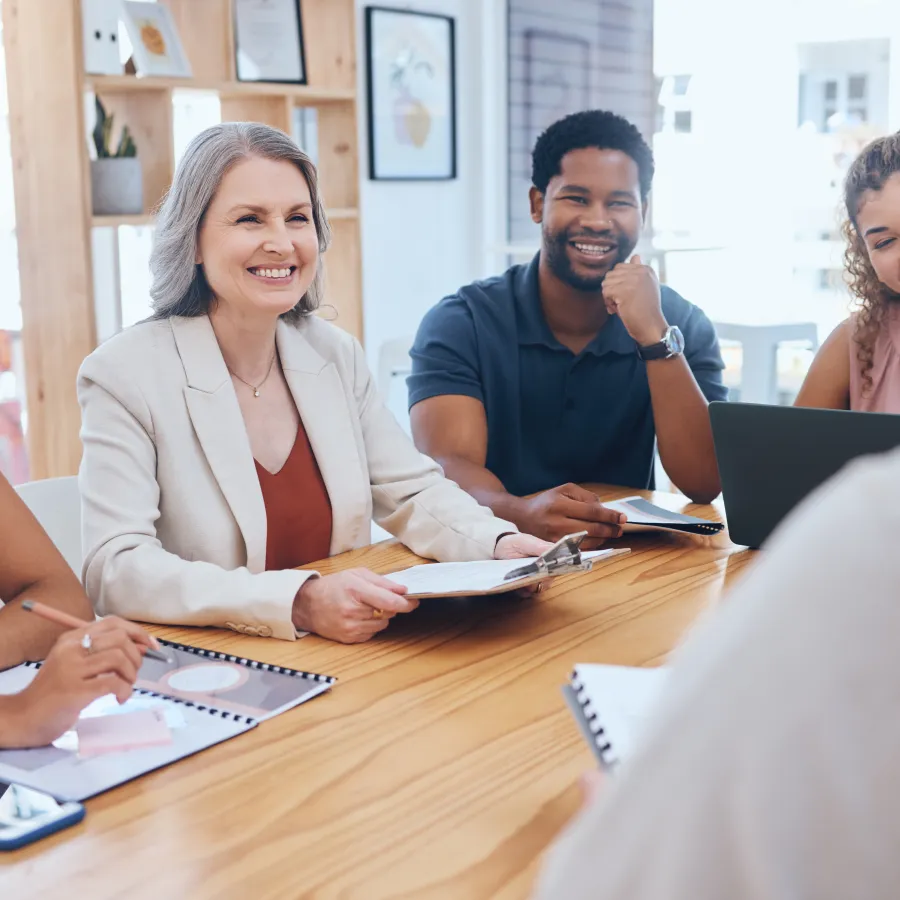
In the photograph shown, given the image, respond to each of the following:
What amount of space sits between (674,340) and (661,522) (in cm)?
55

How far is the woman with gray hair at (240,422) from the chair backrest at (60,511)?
0.27m

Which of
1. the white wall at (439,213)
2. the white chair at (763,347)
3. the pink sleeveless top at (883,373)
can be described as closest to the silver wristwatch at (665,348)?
the pink sleeveless top at (883,373)

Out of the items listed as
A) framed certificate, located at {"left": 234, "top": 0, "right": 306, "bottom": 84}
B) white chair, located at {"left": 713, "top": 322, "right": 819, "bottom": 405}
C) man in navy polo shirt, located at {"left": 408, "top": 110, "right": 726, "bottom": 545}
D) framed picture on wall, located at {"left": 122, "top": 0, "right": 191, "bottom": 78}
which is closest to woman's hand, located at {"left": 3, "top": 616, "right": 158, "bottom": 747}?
man in navy polo shirt, located at {"left": 408, "top": 110, "right": 726, "bottom": 545}

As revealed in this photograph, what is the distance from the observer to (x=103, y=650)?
1.07 metres

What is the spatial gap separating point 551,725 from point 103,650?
43 cm

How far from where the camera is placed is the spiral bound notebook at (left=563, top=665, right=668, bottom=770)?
92 centimetres

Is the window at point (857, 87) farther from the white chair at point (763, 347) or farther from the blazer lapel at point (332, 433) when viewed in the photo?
the blazer lapel at point (332, 433)

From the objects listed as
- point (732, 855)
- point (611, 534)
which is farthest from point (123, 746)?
point (611, 534)

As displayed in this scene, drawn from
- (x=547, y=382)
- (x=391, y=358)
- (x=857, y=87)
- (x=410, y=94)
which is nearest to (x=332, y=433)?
(x=547, y=382)

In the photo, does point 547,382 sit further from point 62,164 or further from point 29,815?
point 29,815

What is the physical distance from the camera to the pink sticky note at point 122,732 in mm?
1056

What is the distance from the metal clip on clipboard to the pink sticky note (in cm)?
46

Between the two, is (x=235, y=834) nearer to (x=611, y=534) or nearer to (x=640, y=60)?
(x=611, y=534)

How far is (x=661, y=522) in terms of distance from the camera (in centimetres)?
182
